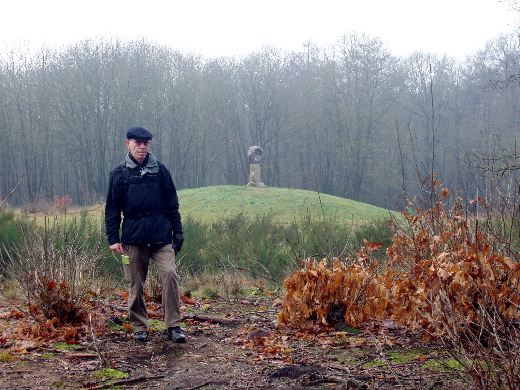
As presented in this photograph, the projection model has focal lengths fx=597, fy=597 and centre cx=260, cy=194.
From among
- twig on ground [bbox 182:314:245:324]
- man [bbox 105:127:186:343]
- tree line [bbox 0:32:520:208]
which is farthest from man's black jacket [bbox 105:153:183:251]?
tree line [bbox 0:32:520:208]

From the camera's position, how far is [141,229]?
529 centimetres

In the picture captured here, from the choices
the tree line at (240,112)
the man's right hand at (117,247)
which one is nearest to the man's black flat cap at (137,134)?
the man's right hand at (117,247)

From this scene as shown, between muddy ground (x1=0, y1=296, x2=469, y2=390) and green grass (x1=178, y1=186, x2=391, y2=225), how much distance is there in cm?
1988

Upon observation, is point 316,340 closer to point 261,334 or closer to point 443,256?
point 261,334

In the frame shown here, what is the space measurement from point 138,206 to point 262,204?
2388 cm

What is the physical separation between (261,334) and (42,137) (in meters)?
38.4

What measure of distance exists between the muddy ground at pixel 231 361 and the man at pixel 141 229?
302 millimetres

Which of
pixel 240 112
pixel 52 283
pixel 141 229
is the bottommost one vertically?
pixel 52 283

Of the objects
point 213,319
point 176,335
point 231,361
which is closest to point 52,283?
point 176,335

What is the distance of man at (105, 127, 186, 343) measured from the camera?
5316 millimetres

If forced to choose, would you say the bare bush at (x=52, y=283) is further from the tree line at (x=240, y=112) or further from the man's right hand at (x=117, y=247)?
the tree line at (x=240, y=112)

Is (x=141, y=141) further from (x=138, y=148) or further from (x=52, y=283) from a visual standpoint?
(x=52, y=283)

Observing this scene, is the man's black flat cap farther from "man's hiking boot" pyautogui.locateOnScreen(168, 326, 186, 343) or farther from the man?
"man's hiking boot" pyautogui.locateOnScreen(168, 326, 186, 343)

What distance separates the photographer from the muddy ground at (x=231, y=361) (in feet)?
13.1
